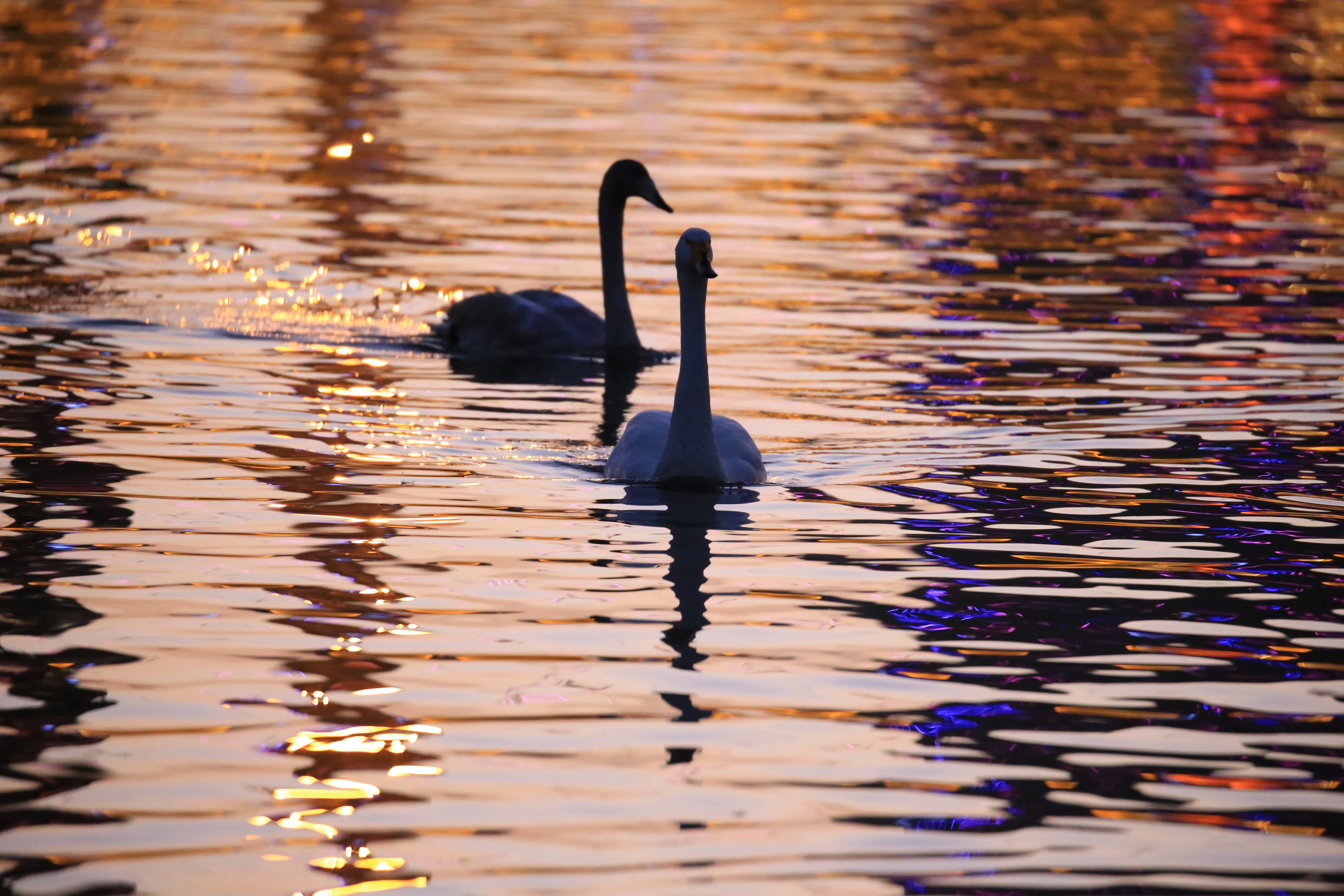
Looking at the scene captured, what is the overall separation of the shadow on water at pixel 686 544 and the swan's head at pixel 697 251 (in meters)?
1.27

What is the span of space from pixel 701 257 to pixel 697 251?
0.14ft

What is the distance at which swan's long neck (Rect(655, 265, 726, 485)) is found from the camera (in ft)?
35.4

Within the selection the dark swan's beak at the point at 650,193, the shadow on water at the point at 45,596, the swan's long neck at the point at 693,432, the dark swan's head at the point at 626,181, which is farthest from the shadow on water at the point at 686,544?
the dark swan's head at the point at 626,181

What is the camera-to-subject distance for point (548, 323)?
1647 cm

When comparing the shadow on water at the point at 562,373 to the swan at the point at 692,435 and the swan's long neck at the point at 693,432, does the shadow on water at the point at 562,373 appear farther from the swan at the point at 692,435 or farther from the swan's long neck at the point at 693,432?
the swan's long neck at the point at 693,432

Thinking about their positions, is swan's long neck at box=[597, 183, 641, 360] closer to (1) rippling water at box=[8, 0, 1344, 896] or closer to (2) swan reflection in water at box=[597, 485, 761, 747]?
(1) rippling water at box=[8, 0, 1344, 896]

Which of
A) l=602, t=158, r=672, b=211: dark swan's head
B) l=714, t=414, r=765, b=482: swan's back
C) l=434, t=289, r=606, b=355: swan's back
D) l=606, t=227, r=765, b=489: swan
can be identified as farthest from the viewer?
l=602, t=158, r=672, b=211: dark swan's head

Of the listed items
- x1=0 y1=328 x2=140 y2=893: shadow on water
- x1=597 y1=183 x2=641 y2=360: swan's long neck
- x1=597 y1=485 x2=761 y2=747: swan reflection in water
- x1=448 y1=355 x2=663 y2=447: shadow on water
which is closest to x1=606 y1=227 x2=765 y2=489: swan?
x1=597 y1=485 x2=761 y2=747: swan reflection in water

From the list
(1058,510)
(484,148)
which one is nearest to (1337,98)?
(484,148)

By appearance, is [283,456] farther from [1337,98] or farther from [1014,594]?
[1337,98]

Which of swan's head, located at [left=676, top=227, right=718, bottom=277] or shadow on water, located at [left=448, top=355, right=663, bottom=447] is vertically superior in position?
swan's head, located at [left=676, top=227, right=718, bottom=277]

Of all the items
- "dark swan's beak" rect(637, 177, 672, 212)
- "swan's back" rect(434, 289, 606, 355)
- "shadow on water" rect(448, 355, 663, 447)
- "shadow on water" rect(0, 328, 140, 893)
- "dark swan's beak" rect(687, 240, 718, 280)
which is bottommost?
"shadow on water" rect(0, 328, 140, 893)

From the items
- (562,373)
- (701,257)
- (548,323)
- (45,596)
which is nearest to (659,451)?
(701,257)

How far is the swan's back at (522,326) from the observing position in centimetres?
1617
